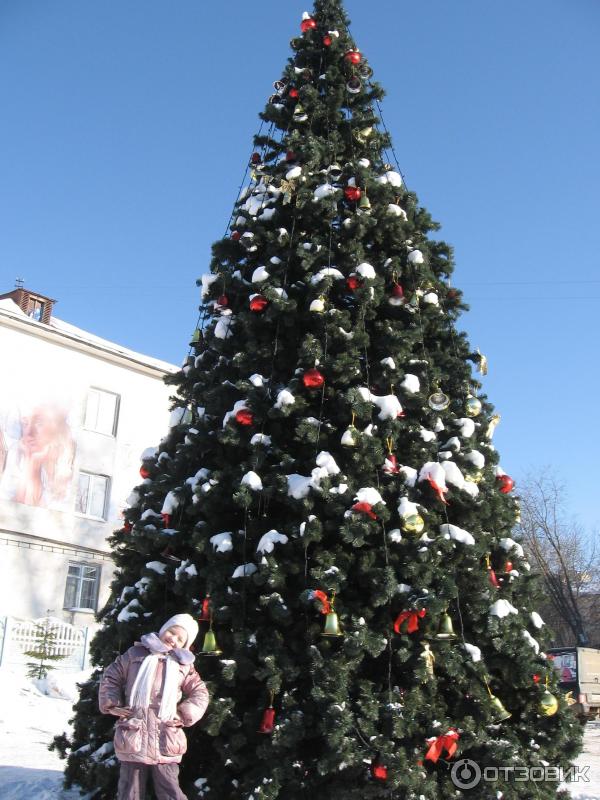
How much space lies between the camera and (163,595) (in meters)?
5.68

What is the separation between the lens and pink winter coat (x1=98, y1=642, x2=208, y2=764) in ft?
14.3

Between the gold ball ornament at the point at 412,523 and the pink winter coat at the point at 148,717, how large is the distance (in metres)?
1.77

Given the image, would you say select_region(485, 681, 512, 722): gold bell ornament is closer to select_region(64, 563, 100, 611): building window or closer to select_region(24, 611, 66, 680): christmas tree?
select_region(24, 611, 66, 680): christmas tree

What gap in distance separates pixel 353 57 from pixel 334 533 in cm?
489

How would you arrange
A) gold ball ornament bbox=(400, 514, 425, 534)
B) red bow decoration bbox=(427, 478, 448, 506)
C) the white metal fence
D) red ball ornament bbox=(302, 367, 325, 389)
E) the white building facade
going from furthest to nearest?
the white building facade → the white metal fence → red ball ornament bbox=(302, 367, 325, 389) → red bow decoration bbox=(427, 478, 448, 506) → gold ball ornament bbox=(400, 514, 425, 534)

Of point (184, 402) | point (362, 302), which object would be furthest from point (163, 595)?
point (362, 302)

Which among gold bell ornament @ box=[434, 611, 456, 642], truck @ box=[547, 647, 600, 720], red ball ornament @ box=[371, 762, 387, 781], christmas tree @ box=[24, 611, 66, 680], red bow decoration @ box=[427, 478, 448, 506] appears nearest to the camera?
red ball ornament @ box=[371, 762, 387, 781]

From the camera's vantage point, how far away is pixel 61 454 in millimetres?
23031

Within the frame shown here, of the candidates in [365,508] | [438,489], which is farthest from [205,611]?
[438,489]

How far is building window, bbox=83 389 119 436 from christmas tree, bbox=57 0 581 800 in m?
18.6

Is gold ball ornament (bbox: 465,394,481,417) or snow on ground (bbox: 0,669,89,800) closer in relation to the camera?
snow on ground (bbox: 0,669,89,800)

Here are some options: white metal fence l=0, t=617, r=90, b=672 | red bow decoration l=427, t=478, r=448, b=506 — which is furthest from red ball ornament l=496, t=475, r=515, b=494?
white metal fence l=0, t=617, r=90, b=672

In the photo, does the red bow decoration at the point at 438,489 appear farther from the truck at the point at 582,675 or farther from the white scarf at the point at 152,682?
the truck at the point at 582,675

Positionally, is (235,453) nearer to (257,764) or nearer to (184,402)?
(184,402)
